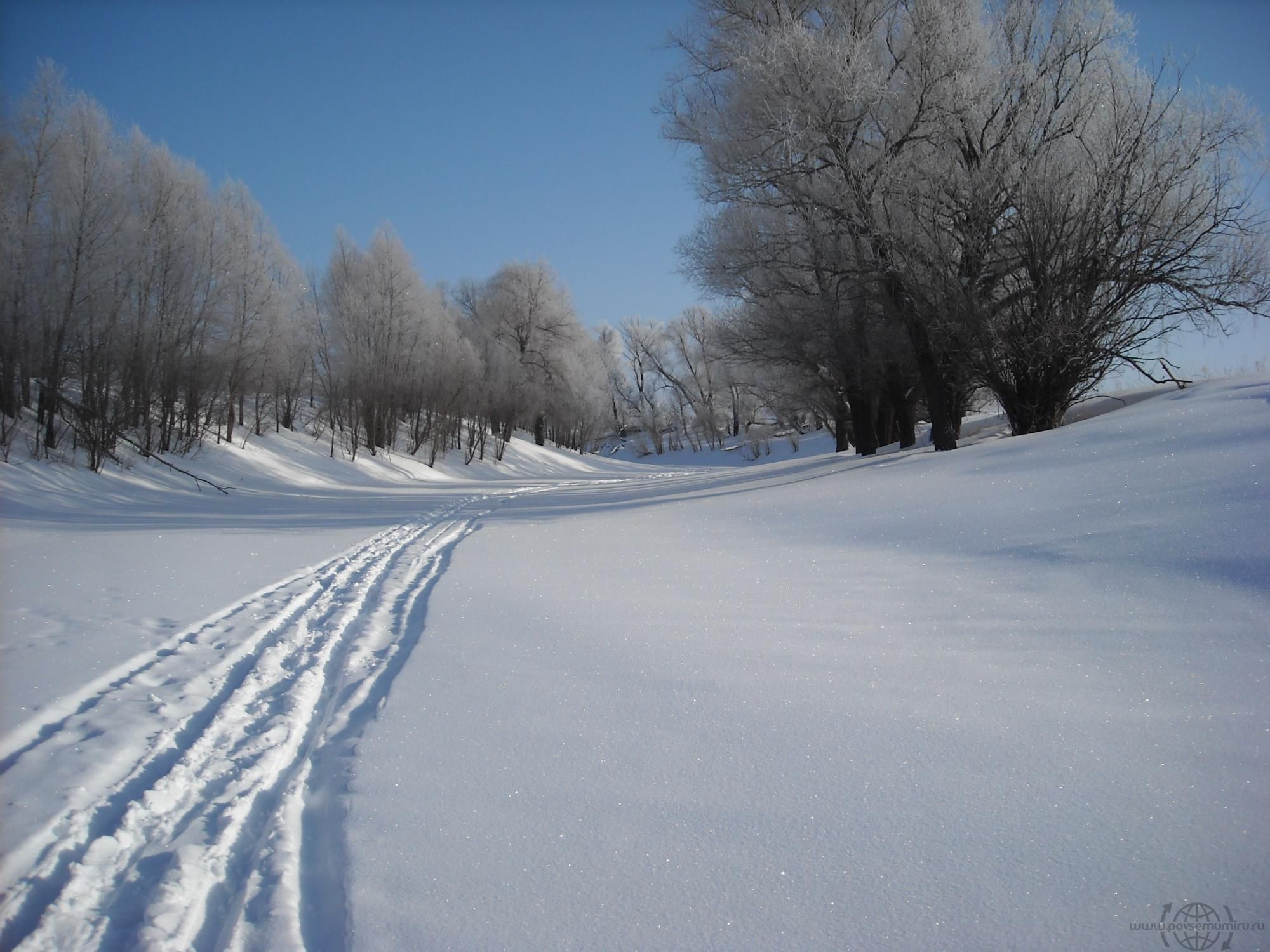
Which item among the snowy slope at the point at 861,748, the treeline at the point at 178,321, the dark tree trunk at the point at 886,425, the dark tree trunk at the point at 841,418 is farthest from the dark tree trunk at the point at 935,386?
the treeline at the point at 178,321

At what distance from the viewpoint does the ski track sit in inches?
64.9

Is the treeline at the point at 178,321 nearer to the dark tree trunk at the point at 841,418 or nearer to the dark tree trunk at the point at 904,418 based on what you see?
the dark tree trunk at the point at 841,418

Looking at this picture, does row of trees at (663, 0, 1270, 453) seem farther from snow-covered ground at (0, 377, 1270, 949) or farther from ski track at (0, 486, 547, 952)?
ski track at (0, 486, 547, 952)

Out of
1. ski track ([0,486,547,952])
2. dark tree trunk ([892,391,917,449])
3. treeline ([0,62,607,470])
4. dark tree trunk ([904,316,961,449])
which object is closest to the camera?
ski track ([0,486,547,952])

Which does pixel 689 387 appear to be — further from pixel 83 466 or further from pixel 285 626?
pixel 285 626

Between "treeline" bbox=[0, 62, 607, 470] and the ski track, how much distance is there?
1095 cm

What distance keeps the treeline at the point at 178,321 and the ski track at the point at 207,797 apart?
431 inches

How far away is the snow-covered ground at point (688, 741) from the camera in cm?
159

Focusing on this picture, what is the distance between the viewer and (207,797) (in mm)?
2182

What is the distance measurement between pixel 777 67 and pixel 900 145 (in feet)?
7.02

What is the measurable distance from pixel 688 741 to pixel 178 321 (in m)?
17.1

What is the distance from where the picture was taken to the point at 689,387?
55.5 meters

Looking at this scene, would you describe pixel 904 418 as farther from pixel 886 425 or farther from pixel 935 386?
pixel 935 386

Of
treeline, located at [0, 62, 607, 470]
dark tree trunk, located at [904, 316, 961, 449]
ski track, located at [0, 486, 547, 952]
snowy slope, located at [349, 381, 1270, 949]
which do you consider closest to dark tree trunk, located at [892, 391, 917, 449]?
dark tree trunk, located at [904, 316, 961, 449]
